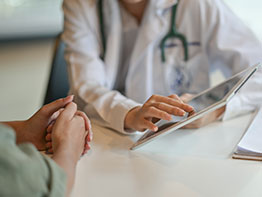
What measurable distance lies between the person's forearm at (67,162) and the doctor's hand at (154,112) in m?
0.18

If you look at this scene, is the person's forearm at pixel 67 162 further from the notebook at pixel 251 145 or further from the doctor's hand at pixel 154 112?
the notebook at pixel 251 145

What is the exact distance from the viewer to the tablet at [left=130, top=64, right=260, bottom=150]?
0.59m

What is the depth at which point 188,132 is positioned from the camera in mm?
755

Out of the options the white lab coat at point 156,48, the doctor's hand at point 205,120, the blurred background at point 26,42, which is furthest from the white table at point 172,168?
the blurred background at point 26,42

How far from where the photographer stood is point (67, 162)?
1.80 ft

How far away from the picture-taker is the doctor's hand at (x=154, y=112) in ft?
2.13

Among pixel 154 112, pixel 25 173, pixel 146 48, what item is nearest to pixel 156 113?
pixel 154 112

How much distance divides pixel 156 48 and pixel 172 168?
541 millimetres

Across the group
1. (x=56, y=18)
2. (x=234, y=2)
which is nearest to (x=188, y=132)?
(x=234, y=2)

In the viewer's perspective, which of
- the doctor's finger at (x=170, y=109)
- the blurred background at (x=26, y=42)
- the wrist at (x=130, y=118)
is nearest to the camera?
the doctor's finger at (x=170, y=109)

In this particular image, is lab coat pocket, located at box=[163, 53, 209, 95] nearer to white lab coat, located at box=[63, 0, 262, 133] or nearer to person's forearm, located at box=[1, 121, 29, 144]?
white lab coat, located at box=[63, 0, 262, 133]

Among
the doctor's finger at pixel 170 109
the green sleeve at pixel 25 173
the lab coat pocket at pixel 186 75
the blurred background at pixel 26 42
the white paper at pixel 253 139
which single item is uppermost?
the green sleeve at pixel 25 173

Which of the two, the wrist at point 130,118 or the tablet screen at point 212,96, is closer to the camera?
the tablet screen at point 212,96

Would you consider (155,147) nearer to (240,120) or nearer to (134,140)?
(134,140)
